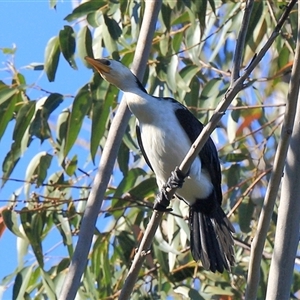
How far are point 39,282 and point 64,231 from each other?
1.57ft

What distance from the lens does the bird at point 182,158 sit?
341 centimetres

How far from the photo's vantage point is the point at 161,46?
174 inches

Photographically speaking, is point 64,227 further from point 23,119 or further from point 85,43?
point 85,43

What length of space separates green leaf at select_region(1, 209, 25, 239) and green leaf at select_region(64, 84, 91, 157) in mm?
359

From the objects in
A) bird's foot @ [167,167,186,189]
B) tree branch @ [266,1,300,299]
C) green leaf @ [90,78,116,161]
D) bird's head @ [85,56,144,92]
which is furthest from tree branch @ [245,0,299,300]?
green leaf @ [90,78,116,161]

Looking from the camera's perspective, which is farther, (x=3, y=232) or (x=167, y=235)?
(x=167, y=235)

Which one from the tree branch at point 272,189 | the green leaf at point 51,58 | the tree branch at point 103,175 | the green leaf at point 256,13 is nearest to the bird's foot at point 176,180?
the tree branch at point 103,175

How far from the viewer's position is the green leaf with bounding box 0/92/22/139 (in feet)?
13.5

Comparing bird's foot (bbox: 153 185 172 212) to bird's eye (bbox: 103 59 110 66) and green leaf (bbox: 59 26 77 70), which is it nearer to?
bird's eye (bbox: 103 59 110 66)

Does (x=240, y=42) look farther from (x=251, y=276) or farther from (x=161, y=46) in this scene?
(x=161, y=46)

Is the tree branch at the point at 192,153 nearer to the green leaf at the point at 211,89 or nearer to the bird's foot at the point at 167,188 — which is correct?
the bird's foot at the point at 167,188

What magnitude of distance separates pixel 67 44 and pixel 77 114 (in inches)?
12.9

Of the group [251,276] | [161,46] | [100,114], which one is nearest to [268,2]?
[161,46]

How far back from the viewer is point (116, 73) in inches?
142
